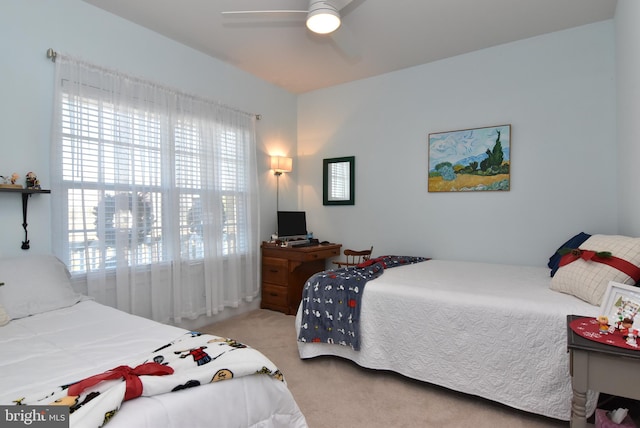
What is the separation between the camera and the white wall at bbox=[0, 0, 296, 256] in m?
2.26

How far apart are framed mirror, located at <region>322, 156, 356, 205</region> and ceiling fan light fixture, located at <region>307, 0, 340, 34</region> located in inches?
84.0

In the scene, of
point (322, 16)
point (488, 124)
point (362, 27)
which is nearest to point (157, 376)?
point (322, 16)

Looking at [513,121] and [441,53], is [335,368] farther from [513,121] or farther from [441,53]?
[441,53]

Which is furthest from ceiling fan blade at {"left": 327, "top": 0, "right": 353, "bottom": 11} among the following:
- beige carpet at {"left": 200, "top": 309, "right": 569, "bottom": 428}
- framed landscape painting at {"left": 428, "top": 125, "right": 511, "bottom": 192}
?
beige carpet at {"left": 200, "top": 309, "right": 569, "bottom": 428}

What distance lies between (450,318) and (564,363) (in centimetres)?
61

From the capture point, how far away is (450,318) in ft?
7.21

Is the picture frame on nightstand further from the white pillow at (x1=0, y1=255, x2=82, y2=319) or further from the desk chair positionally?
the white pillow at (x1=0, y1=255, x2=82, y2=319)

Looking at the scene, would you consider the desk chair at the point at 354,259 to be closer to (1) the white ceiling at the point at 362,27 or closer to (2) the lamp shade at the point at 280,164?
(2) the lamp shade at the point at 280,164

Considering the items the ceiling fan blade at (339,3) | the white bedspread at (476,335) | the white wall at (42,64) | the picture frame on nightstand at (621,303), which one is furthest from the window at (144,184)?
the picture frame on nightstand at (621,303)

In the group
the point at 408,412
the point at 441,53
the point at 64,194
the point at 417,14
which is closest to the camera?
the point at 408,412

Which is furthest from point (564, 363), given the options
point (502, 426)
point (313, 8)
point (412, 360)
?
point (313, 8)

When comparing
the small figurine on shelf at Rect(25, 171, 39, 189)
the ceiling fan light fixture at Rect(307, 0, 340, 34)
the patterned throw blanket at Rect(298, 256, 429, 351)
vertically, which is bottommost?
the patterned throw blanket at Rect(298, 256, 429, 351)

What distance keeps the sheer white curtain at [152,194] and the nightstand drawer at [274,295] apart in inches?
7.3

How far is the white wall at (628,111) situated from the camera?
210 centimetres
